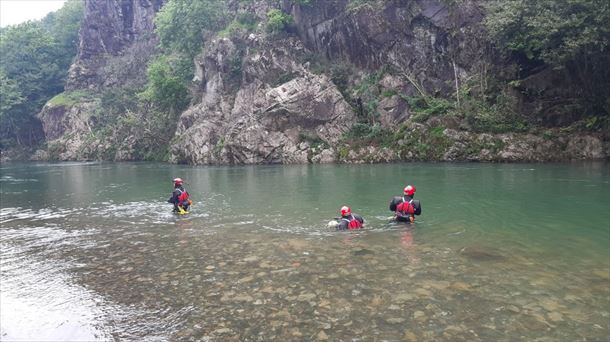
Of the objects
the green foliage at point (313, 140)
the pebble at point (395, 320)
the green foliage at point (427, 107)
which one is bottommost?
the pebble at point (395, 320)

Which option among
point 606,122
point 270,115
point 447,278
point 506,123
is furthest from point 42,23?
point 447,278

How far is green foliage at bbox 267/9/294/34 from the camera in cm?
5728

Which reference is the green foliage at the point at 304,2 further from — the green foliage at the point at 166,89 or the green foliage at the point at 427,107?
the green foliage at the point at 166,89

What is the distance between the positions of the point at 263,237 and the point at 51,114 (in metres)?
83.5

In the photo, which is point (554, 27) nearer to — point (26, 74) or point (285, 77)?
point (285, 77)

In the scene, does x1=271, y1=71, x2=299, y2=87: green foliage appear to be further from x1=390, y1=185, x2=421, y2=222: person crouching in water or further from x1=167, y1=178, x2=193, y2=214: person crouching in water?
x1=390, y1=185, x2=421, y2=222: person crouching in water

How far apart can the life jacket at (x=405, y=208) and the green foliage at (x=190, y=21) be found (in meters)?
58.4

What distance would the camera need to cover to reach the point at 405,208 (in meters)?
16.2

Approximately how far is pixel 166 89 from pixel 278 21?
1934 centimetres

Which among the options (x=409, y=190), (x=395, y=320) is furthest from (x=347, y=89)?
(x=395, y=320)

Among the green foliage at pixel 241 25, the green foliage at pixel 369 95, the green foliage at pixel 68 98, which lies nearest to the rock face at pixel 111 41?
the green foliage at pixel 68 98

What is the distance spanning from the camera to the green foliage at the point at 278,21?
188 ft

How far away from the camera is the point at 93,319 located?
353 inches

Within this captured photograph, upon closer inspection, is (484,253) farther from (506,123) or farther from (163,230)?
(506,123)
